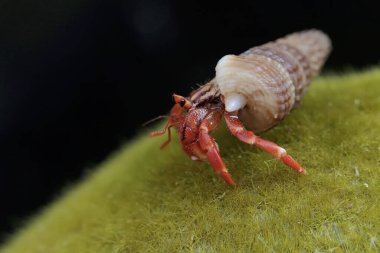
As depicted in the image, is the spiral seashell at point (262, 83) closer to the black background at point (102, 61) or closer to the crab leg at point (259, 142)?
the crab leg at point (259, 142)

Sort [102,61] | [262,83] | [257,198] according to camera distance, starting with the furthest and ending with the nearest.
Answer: [102,61]
[262,83]
[257,198]

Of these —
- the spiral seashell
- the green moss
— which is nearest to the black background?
the green moss

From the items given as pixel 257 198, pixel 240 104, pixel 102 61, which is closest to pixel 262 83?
pixel 240 104

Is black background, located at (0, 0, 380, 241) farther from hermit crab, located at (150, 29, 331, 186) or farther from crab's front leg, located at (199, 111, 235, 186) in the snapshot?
crab's front leg, located at (199, 111, 235, 186)

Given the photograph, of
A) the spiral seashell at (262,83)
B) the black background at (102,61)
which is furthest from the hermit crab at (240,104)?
the black background at (102,61)

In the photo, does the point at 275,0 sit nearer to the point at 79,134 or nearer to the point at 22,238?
the point at 79,134

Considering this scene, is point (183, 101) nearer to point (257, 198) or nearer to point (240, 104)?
point (240, 104)

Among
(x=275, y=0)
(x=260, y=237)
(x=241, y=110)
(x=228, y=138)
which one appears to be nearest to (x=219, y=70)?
(x=241, y=110)
